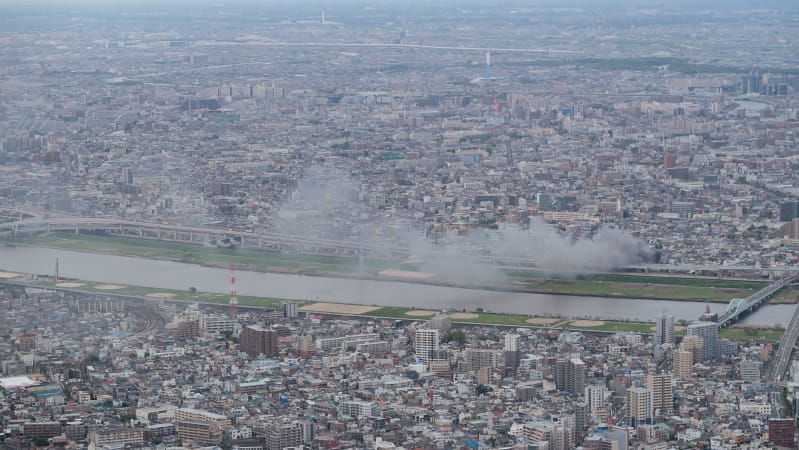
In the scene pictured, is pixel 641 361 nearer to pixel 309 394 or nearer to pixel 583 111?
pixel 309 394

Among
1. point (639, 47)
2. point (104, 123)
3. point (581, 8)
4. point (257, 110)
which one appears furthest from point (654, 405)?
point (581, 8)

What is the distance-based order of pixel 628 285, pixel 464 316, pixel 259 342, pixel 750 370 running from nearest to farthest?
pixel 750 370
pixel 259 342
pixel 464 316
pixel 628 285

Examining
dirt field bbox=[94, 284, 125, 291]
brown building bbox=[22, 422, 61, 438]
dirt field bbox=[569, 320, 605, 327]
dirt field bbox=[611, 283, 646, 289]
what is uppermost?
brown building bbox=[22, 422, 61, 438]

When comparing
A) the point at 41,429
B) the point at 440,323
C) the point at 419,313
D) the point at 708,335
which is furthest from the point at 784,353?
the point at 41,429

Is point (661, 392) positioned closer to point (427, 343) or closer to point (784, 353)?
point (784, 353)

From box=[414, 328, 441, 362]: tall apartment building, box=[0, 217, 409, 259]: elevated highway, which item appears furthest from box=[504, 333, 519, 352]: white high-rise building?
box=[0, 217, 409, 259]: elevated highway

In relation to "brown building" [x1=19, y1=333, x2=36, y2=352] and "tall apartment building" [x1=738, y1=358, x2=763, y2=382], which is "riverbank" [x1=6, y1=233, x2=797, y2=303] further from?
"brown building" [x1=19, y1=333, x2=36, y2=352]
